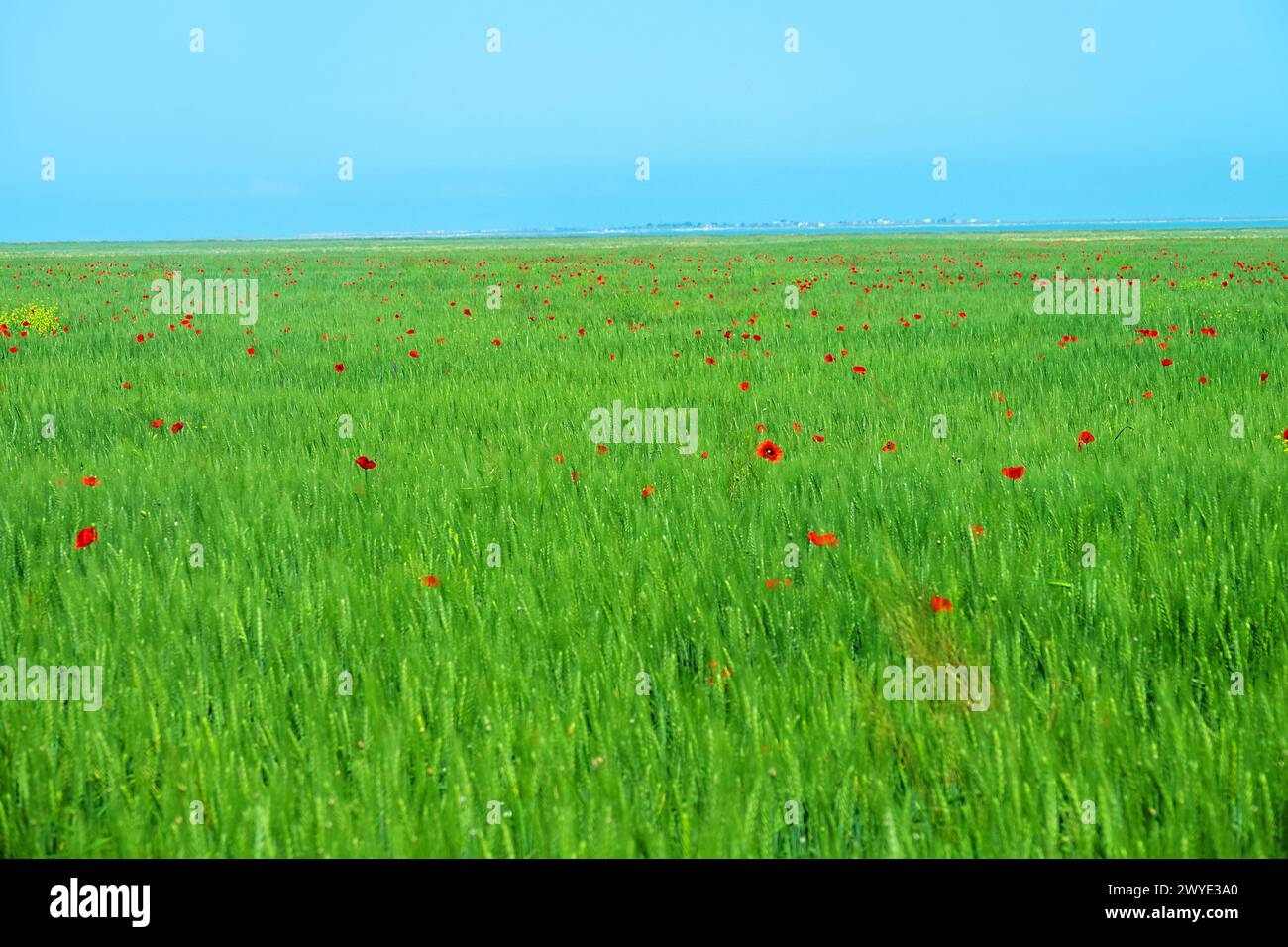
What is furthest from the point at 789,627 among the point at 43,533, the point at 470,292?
the point at 470,292

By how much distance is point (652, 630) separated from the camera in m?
2.81

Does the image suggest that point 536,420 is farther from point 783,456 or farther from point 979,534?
point 979,534

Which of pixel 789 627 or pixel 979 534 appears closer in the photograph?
pixel 789 627

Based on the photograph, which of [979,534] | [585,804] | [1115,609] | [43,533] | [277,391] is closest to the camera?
[585,804]

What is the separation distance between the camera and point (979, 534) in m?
3.48

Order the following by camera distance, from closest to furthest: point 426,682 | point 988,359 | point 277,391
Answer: point 426,682, point 277,391, point 988,359

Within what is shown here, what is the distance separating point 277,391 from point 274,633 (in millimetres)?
5393

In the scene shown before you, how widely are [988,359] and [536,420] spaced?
448 centimetres

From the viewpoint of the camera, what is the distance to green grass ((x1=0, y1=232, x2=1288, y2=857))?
1911mm

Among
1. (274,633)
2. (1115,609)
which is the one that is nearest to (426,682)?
(274,633)

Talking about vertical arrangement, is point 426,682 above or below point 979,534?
below

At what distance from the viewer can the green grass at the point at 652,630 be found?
191 centimetres
